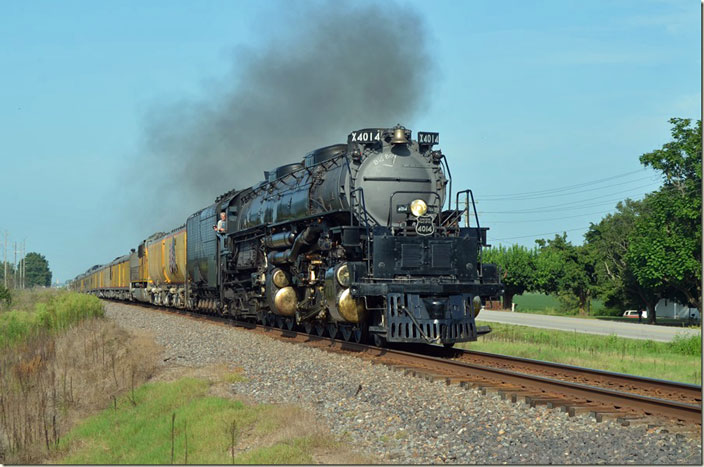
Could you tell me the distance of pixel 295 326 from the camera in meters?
20.1

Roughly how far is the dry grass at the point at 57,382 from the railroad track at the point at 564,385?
460 centimetres

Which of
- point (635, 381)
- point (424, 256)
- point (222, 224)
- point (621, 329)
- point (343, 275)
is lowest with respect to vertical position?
point (621, 329)

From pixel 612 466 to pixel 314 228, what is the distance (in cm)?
1093

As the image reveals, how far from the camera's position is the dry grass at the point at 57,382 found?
11.3 metres

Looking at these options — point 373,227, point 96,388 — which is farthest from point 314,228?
point 96,388

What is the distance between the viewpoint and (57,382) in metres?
14.7

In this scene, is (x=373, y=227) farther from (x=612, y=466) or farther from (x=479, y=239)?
(x=612, y=466)

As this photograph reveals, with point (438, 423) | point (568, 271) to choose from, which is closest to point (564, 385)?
point (438, 423)

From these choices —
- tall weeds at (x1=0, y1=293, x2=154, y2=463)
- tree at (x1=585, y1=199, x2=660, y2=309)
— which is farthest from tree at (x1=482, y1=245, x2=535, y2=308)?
tall weeds at (x1=0, y1=293, x2=154, y2=463)

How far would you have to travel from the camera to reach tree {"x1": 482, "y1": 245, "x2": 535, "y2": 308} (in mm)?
82688

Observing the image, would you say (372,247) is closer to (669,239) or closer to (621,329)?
(621,329)

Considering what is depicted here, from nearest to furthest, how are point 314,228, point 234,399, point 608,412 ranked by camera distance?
point 608,412, point 234,399, point 314,228

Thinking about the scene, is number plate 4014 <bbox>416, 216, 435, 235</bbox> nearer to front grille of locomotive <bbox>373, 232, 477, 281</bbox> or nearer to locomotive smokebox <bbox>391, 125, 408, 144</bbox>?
front grille of locomotive <bbox>373, 232, 477, 281</bbox>

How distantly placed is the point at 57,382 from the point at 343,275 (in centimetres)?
599
